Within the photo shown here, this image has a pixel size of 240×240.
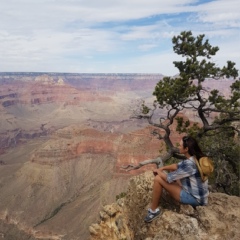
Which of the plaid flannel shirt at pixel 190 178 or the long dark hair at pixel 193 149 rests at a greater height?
the long dark hair at pixel 193 149

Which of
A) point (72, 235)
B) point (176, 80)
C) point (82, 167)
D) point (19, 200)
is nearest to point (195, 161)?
point (176, 80)

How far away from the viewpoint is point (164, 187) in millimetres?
9516

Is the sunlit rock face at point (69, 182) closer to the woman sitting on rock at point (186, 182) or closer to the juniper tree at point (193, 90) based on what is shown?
the juniper tree at point (193, 90)

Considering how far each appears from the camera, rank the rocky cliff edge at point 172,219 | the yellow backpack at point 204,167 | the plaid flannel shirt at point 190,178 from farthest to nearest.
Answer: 1. the rocky cliff edge at point 172,219
2. the plaid flannel shirt at point 190,178
3. the yellow backpack at point 204,167

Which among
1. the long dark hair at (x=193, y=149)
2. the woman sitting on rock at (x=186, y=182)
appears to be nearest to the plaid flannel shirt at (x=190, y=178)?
the woman sitting on rock at (x=186, y=182)

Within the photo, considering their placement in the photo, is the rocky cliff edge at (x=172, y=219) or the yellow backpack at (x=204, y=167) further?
the rocky cliff edge at (x=172, y=219)

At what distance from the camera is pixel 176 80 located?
1580 cm

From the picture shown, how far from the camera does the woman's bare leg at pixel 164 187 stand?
9445 mm

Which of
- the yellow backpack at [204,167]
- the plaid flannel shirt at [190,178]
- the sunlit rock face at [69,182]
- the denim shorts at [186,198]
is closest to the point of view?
the yellow backpack at [204,167]

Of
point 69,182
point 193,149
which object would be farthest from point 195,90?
point 69,182

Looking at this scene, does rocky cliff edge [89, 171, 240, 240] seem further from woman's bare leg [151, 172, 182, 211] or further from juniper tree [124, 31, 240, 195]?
juniper tree [124, 31, 240, 195]

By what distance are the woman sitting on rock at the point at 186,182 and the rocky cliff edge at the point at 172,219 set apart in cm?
39

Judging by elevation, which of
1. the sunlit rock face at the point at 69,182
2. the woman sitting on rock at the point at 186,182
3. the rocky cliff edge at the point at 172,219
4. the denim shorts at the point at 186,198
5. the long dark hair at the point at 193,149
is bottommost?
the sunlit rock face at the point at 69,182

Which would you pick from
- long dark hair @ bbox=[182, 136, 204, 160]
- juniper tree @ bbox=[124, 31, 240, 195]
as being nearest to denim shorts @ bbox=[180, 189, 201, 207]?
long dark hair @ bbox=[182, 136, 204, 160]
